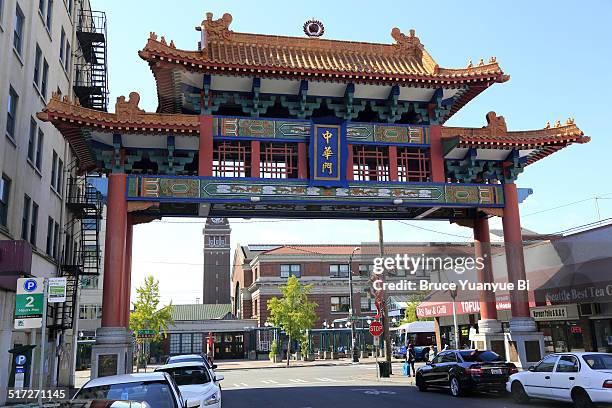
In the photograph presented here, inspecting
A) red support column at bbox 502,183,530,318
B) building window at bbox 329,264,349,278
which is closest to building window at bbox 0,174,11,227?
red support column at bbox 502,183,530,318

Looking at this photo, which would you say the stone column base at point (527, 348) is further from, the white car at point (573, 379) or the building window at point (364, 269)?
the building window at point (364, 269)

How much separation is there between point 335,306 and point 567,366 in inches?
2254

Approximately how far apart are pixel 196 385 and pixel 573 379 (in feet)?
31.4

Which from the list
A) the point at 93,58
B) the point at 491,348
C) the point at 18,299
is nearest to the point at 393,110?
the point at 491,348

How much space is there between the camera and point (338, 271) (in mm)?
73688

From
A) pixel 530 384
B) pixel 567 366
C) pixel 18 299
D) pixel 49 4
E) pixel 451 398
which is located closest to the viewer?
pixel 18 299

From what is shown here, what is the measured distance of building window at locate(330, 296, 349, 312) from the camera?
71562 millimetres


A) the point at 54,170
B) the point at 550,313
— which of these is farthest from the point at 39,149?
the point at 550,313

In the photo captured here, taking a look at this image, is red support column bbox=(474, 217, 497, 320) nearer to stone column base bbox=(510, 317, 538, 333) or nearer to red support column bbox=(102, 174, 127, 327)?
stone column base bbox=(510, 317, 538, 333)

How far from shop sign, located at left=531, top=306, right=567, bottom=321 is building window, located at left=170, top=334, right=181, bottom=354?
49883mm

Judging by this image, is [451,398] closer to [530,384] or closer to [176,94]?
[530,384]

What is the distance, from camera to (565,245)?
23.9 m

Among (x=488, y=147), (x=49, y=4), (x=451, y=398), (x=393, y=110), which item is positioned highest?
(x=49, y=4)

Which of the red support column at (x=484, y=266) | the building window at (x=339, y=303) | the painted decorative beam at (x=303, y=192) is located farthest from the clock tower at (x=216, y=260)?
the painted decorative beam at (x=303, y=192)
